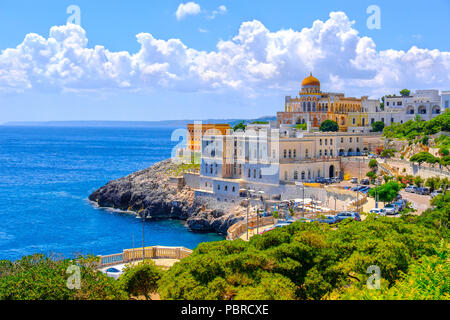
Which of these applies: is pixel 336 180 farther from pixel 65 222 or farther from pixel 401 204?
pixel 65 222

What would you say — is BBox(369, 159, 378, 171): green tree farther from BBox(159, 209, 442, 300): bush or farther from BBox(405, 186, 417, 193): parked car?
BBox(159, 209, 442, 300): bush

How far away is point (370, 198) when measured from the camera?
161ft

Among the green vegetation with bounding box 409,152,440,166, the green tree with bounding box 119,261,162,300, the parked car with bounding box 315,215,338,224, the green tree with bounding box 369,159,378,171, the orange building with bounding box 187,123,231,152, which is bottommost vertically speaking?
the parked car with bounding box 315,215,338,224

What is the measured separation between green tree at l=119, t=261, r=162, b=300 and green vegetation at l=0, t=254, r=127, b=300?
74cm

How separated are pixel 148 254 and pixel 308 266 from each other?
32.7 feet

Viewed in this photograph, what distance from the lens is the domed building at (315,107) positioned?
84688 mm

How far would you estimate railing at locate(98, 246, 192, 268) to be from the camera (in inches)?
1004

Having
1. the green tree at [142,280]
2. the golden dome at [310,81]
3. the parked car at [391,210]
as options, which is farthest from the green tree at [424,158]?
the green tree at [142,280]

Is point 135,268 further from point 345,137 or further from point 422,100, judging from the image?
point 422,100

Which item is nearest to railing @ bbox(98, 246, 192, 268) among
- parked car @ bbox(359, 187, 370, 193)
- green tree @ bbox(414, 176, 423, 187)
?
parked car @ bbox(359, 187, 370, 193)

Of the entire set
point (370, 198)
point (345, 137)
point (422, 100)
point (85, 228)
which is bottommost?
point (85, 228)

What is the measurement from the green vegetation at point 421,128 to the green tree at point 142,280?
5348 cm

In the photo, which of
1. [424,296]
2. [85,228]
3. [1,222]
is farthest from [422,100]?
[424,296]
